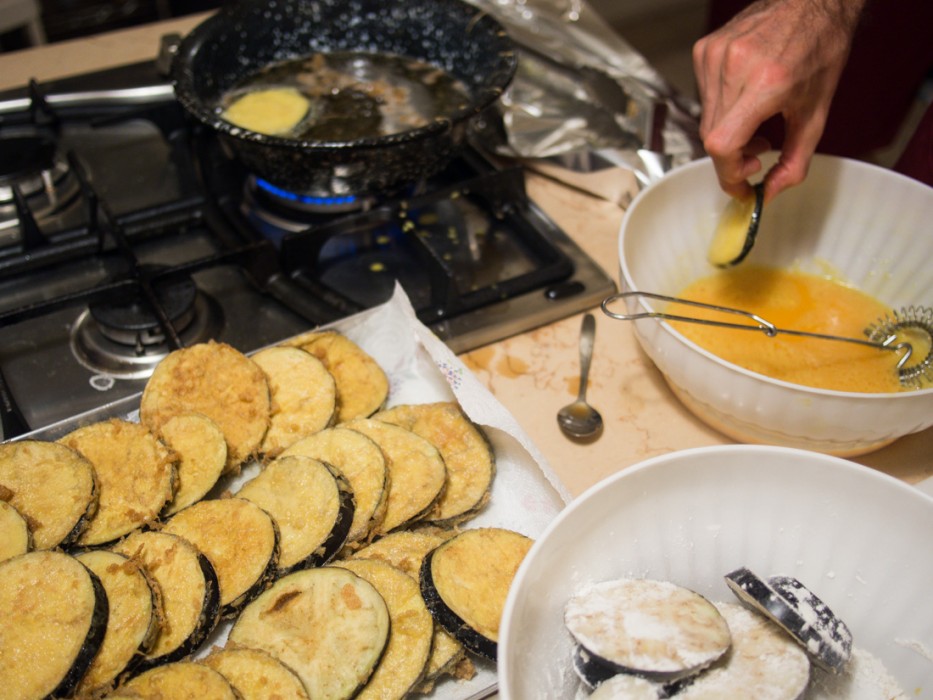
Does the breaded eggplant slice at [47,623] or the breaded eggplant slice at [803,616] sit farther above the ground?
the breaded eggplant slice at [803,616]

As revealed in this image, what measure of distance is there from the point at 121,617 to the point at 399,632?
0.34m

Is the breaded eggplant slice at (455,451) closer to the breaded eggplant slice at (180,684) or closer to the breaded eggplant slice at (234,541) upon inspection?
the breaded eggplant slice at (234,541)

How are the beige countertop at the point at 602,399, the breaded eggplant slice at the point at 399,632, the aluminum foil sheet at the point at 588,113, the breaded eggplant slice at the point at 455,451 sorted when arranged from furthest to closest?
the aluminum foil sheet at the point at 588,113 → the beige countertop at the point at 602,399 → the breaded eggplant slice at the point at 455,451 → the breaded eggplant slice at the point at 399,632

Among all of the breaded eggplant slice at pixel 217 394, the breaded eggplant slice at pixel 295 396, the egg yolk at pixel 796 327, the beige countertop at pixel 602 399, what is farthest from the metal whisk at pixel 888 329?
the breaded eggplant slice at pixel 217 394

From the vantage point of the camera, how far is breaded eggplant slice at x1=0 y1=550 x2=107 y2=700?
892mm

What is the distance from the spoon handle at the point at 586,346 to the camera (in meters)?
1.38

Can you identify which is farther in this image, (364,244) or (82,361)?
(364,244)

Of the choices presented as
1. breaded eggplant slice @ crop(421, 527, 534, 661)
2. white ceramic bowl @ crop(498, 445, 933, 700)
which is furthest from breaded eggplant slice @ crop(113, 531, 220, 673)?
white ceramic bowl @ crop(498, 445, 933, 700)

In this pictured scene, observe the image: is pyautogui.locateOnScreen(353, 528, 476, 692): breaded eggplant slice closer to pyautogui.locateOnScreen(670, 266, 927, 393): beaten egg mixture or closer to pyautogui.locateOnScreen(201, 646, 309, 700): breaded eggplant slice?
pyautogui.locateOnScreen(201, 646, 309, 700): breaded eggplant slice

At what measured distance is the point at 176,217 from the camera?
5.45ft

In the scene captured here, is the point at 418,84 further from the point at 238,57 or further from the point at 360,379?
the point at 360,379

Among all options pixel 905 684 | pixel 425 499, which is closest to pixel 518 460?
pixel 425 499

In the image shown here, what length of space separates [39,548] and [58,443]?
0.54 feet

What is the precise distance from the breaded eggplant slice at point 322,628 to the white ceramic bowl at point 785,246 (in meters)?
0.56
